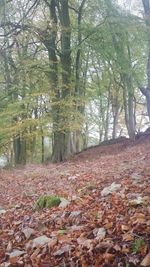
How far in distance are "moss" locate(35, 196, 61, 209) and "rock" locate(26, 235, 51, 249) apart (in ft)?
5.00

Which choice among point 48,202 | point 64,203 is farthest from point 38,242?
point 48,202

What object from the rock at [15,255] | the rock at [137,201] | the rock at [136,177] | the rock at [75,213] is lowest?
the rock at [15,255]

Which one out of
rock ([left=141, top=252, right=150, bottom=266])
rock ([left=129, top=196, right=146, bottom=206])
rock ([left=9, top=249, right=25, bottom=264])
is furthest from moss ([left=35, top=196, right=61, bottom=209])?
rock ([left=141, top=252, right=150, bottom=266])

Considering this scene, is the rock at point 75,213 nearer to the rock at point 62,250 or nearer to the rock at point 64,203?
the rock at point 64,203

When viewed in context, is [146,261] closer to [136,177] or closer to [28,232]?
[28,232]

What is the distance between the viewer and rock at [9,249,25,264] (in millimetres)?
3754

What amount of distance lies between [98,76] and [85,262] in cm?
1957

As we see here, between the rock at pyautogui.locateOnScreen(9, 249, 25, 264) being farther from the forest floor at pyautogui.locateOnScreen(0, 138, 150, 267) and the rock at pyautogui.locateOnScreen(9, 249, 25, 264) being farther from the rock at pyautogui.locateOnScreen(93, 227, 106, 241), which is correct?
the rock at pyautogui.locateOnScreen(93, 227, 106, 241)

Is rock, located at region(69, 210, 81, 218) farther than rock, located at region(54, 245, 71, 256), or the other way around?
rock, located at region(69, 210, 81, 218)

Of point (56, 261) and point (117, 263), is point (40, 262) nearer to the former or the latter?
point (56, 261)

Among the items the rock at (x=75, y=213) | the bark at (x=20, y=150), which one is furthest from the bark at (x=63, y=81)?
the rock at (x=75, y=213)

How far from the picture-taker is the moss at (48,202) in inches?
225

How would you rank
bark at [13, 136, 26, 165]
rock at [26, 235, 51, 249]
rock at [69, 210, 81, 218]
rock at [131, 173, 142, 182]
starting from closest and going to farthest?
rock at [26, 235, 51, 249] < rock at [69, 210, 81, 218] < rock at [131, 173, 142, 182] < bark at [13, 136, 26, 165]

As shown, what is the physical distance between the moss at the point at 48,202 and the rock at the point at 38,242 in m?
1.52
